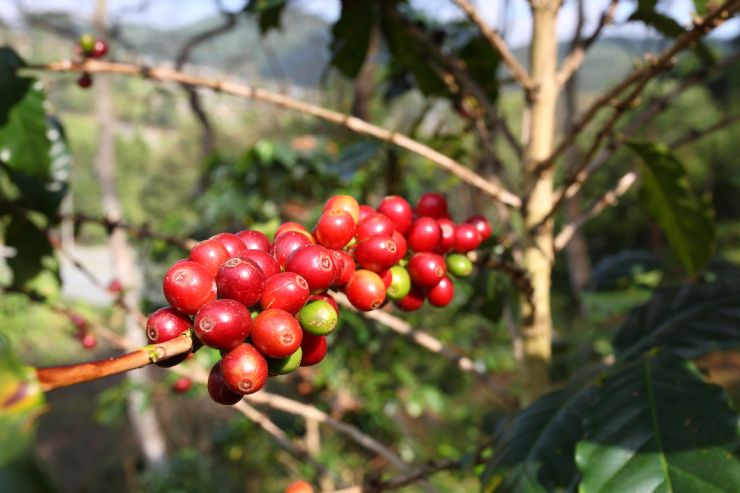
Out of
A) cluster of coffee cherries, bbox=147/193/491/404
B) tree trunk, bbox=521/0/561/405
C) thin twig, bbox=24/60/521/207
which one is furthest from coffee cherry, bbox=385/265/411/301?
tree trunk, bbox=521/0/561/405

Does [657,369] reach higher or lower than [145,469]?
higher

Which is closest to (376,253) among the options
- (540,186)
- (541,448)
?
(541,448)

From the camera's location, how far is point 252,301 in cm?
49

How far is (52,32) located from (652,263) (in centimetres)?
992

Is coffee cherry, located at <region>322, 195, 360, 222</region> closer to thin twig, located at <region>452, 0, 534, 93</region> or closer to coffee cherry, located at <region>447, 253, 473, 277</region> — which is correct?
coffee cherry, located at <region>447, 253, 473, 277</region>

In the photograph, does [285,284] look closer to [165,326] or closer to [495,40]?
[165,326]

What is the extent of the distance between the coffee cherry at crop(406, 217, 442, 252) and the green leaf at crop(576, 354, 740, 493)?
353 millimetres

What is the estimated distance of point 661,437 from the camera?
2.34 ft

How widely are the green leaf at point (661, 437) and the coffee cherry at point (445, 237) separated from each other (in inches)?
13.2

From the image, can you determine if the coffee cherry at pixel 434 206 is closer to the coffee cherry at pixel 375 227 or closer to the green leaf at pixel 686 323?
the coffee cherry at pixel 375 227

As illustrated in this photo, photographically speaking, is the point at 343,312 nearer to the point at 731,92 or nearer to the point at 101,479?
the point at 101,479

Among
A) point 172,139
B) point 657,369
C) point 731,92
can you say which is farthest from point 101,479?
point 172,139

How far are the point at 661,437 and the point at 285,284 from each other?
566 millimetres

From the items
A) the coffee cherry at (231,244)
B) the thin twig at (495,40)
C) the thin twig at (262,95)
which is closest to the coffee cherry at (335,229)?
the coffee cherry at (231,244)
